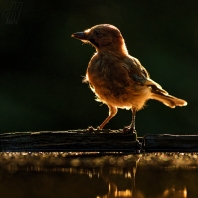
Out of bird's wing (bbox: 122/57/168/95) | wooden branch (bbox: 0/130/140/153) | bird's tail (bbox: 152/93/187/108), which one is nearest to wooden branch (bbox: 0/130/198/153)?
wooden branch (bbox: 0/130/140/153)

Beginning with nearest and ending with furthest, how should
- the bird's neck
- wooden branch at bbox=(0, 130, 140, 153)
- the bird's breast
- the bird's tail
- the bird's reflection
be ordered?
the bird's reflection → wooden branch at bbox=(0, 130, 140, 153) → the bird's breast → the bird's neck → the bird's tail

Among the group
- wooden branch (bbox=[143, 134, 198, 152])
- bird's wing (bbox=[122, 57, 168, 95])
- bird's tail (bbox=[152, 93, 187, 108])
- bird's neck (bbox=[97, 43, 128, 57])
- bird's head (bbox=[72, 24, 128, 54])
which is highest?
bird's head (bbox=[72, 24, 128, 54])

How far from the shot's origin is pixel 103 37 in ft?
17.2

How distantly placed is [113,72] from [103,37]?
0.36 m

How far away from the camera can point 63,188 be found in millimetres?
2701

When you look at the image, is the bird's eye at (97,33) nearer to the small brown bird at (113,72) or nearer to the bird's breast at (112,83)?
the small brown bird at (113,72)

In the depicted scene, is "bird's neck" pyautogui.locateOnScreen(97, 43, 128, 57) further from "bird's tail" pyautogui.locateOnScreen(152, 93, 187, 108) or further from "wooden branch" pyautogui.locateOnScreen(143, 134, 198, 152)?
"wooden branch" pyautogui.locateOnScreen(143, 134, 198, 152)

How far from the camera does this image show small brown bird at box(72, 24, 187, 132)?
16.7 feet

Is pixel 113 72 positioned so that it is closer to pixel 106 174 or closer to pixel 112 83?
pixel 112 83

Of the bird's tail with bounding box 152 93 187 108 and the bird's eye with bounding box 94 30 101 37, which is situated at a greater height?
the bird's eye with bounding box 94 30 101 37

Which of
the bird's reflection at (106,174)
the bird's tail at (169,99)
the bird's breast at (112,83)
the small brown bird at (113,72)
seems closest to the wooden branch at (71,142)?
the bird's reflection at (106,174)

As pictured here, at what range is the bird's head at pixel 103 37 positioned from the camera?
5.20 metres

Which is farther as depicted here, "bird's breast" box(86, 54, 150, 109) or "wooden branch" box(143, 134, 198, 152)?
"bird's breast" box(86, 54, 150, 109)

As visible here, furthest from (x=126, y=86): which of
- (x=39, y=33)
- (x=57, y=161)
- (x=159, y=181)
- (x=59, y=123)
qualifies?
(x=39, y=33)
